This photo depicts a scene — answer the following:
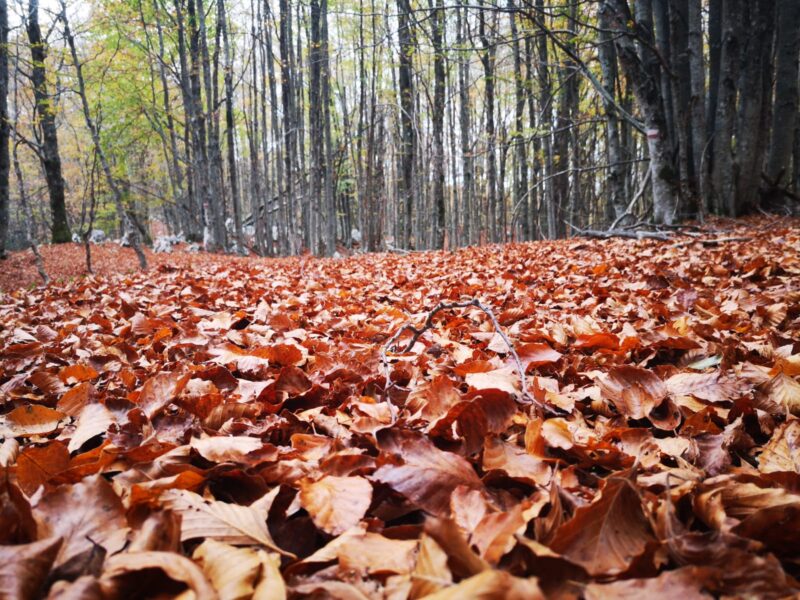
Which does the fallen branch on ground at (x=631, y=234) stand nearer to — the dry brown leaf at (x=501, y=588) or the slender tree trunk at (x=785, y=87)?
the slender tree trunk at (x=785, y=87)

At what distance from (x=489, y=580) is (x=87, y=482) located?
0.61 m

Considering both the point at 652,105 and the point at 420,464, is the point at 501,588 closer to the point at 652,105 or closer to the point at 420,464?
the point at 420,464

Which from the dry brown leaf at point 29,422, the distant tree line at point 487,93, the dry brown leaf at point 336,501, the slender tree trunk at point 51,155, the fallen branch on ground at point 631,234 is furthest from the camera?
the slender tree trunk at point 51,155

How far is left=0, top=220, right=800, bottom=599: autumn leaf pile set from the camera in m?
0.55

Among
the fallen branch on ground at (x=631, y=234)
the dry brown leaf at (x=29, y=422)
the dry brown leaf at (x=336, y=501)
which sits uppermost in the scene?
the fallen branch on ground at (x=631, y=234)

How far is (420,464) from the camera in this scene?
790 millimetres

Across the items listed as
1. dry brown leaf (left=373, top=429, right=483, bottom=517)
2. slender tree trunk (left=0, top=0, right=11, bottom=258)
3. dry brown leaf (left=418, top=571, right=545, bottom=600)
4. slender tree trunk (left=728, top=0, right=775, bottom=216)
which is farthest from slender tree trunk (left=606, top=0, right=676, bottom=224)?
slender tree trunk (left=0, top=0, right=11, bottom=258)

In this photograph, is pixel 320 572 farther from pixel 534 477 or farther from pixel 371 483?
pixel 534 477

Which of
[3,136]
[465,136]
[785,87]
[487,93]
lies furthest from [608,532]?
[465,136]

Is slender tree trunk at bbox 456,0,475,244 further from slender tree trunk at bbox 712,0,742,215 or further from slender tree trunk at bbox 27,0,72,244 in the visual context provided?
slender tree trunk at bbox 27,0,72,244

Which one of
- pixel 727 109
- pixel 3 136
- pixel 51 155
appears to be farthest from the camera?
pixel 51 155

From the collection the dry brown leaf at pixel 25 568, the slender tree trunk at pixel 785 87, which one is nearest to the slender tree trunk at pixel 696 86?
the slender tree trunk at pixel 785 87

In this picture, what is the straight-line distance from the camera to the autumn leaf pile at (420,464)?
1.81 ft

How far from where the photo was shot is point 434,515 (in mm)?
716
